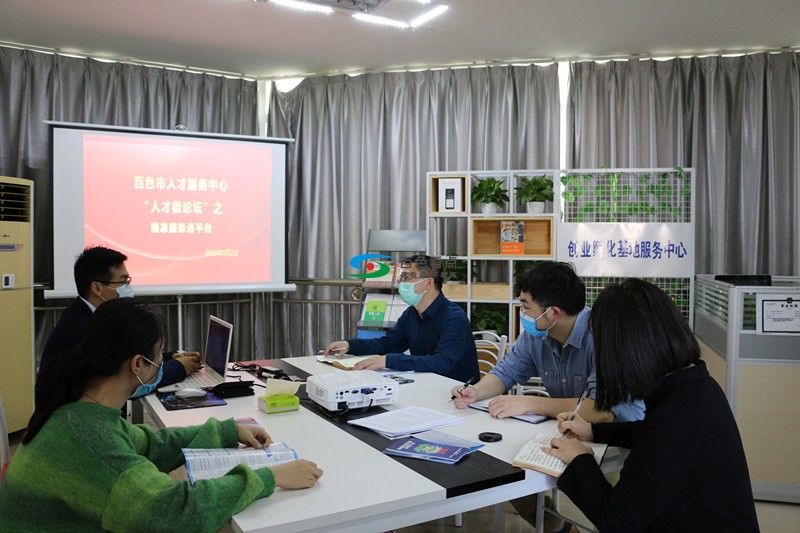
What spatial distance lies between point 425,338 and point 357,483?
1717 mm

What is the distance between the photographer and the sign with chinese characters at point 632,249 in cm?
436

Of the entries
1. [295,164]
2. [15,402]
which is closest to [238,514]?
[15,402]

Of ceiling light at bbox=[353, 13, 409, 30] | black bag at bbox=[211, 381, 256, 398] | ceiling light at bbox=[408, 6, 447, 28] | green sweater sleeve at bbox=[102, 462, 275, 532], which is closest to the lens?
green sweater sleeve at bbox=[102, 462, 275, 532]

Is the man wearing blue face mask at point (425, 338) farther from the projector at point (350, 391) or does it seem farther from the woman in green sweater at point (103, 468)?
the woman in green sweater at point (103, 468)

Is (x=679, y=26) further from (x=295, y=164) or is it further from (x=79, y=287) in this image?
(x=79, y=287)

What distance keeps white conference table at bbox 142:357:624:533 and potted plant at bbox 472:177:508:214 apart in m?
2.67

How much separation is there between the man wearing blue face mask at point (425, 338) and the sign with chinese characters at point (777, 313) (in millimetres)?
1519

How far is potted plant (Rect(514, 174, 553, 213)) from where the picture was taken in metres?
4.67

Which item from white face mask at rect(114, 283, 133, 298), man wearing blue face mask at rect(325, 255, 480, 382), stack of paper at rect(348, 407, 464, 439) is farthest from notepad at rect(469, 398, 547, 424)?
white face mask at rect(114, 283, 133, 298)

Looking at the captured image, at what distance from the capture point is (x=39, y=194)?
16.2 ft

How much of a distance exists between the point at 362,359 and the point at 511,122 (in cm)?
296

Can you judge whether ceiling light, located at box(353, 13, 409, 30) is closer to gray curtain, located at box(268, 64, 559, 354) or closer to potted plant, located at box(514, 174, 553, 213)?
gray curtain, located at box(268, 64, 559, 354)

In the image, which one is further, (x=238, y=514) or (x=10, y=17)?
(x=10, y=17)

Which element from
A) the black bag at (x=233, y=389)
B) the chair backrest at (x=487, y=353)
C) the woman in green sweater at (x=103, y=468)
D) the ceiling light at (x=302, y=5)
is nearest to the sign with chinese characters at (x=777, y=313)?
the chair backrest at (x=487, y=353)
